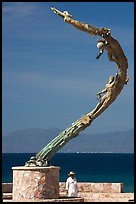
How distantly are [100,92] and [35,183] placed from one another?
9.71 feet

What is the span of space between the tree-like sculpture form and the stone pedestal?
1.09 ft

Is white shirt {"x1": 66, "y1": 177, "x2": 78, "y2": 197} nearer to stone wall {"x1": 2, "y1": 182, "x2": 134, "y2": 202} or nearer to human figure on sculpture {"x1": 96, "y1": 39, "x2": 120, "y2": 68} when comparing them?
stone wall {"x1": 2, "y1": 182, "x2": 134, "y2": 202}

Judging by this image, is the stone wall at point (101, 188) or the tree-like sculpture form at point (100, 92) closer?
the tree-like sculpture form at point (100, 92)

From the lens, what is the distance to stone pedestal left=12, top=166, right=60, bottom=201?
18.3 m

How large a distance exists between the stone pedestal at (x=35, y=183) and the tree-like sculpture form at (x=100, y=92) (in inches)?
13.1

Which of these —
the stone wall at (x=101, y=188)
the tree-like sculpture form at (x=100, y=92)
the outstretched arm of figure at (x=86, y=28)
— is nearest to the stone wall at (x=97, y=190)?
the stone wall at (x=101, y=188)

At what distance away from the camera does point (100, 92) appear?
63.3 feet

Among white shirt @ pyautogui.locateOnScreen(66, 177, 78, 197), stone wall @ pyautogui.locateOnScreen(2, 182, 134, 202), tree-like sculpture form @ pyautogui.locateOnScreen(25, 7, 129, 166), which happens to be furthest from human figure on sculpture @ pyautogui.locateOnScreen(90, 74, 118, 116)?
stone wall @ pyautogui.locateOnScreen(2, 182, 134, 202)

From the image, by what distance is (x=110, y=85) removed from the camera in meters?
19.2

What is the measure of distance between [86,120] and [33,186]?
7.47 ft

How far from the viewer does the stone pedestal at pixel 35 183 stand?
60.0 feet

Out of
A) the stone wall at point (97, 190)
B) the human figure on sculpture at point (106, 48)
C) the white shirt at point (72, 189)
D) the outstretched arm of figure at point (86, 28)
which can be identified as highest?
the outstretched arm of figure at point (86, 28)

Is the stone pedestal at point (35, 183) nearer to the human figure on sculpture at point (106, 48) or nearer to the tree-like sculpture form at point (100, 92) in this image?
the tree-like sculpture form at point (100, 92)

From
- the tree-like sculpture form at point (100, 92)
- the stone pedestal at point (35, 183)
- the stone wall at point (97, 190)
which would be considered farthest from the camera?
the stone wall at point (97, 190)
